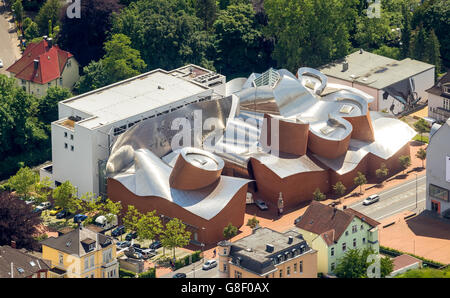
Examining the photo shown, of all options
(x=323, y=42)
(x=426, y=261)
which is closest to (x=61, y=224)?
(x=426, y=261)

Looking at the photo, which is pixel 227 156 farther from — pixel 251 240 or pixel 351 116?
pixel 251 240

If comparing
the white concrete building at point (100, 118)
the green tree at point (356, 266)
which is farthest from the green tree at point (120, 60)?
the green tree at point (356, 266)

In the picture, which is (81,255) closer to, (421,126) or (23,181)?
(23,181)

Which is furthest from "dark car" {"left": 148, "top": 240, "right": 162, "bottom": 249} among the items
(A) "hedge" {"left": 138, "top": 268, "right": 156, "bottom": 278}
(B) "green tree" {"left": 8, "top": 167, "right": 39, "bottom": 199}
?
(B) "green tree" {"left": 8, "top": 167, "right": 39, "bottom": 199}

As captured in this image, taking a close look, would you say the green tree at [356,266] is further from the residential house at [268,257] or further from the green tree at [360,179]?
the green tree at [360,179]

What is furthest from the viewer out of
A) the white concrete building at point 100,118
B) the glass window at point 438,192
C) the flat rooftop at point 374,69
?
the flat rooftop at point 374,69

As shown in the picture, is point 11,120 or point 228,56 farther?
point 228,56
